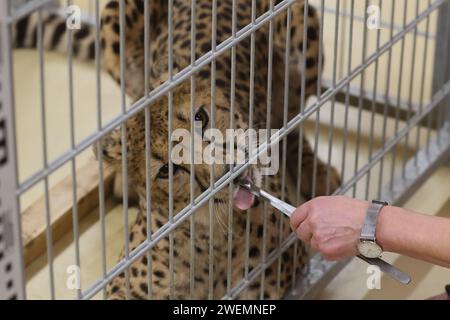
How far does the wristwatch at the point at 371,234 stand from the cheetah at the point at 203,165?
0.89ft

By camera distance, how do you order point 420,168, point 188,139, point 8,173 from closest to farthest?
point 8,173 → point 188,139 → point 420,168

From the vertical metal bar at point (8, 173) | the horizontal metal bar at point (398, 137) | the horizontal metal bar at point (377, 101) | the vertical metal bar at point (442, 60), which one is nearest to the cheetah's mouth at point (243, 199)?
the horizontal metal bar at point (398, 137)

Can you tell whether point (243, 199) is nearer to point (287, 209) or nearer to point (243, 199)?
point (243, 199)

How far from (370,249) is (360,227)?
0.04 metres

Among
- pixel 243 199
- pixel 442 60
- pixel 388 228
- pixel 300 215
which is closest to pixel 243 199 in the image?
pixel 243 199

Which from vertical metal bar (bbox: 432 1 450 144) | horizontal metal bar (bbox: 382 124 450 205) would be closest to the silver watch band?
horizontal metal bar (bbox: 382 124 450 205)

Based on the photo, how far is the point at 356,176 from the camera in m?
2.24

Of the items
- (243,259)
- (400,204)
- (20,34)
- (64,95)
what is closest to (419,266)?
(400,204)

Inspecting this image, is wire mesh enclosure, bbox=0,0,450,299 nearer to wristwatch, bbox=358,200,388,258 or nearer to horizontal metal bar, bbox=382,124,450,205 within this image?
horizontal metal bar, bbox=382,124,450,205

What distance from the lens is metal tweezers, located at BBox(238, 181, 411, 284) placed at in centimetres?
164

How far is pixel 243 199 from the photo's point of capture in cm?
190

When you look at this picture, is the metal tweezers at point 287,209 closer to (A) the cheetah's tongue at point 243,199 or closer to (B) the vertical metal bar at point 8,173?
(A) the cheetah's tongue at point 243,199

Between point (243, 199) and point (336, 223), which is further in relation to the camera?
point (243, 199)

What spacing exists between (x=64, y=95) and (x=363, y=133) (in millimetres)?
818
